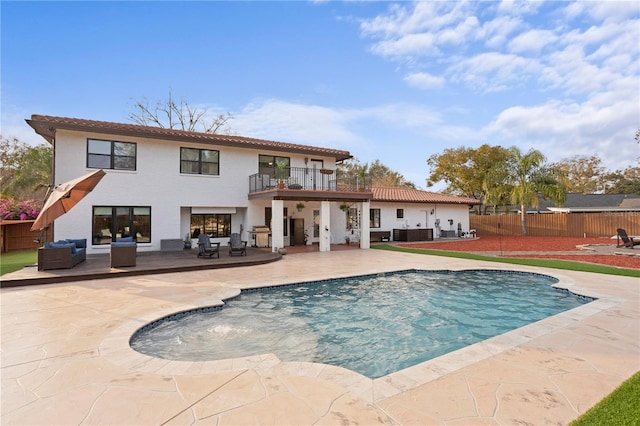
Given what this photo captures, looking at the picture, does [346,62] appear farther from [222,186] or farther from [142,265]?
[142,265]

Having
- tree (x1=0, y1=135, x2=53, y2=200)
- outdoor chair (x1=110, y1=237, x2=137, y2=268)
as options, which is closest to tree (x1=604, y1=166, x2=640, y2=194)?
outdoor chair (x1=110, y1=237, x2=137, y2=268)

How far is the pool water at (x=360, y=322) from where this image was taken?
194 inches

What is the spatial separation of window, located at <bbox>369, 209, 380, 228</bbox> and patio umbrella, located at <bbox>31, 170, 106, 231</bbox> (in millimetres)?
16916

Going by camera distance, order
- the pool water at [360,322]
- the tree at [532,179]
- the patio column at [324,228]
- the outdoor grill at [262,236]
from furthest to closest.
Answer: the tree at [532,179], the outdoor grill at [262,236], the patio column at [324,228], the pool water at [360,322]

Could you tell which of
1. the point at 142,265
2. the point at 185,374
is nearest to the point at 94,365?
the point at 185,374

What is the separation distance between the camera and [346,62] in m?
16.2

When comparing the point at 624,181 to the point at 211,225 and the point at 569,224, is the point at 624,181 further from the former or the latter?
the point at 211,225

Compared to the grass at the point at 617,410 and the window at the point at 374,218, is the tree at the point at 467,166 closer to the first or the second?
the window at the point at 374,218

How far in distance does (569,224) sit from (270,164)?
26197mm

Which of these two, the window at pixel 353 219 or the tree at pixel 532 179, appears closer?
the window at pixel 353 219

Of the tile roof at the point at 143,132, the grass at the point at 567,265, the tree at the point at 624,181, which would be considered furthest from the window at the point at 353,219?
the tree at the point at 624,181

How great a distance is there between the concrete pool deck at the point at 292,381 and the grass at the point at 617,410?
0.35 ft

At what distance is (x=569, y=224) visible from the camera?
26938mm

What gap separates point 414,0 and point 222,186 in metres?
12.2
